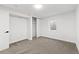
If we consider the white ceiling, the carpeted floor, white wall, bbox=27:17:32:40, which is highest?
the white ceiling

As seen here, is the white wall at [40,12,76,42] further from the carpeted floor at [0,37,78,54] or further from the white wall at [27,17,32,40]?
the white wall at [27,17,32,40]

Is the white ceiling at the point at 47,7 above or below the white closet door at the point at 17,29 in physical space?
above

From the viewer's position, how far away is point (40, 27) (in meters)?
7.14

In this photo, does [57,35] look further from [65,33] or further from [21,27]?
[21,27]

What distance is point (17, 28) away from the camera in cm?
454

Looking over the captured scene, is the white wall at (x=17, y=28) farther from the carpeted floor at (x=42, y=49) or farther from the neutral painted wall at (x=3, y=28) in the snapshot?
the neutral painted wall at (x=3, y=28)

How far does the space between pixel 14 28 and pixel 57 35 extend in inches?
131

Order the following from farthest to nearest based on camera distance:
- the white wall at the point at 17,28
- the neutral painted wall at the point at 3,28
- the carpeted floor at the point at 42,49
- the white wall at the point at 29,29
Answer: the white wall at the point at 29,29 → the white wall at the point at 17,28 → the neutral painted wall at the point at 3,28 → the carpeted floor at the point at 42,49

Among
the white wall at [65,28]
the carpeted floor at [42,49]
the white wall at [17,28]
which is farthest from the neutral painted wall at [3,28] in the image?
the white wall at [65,28]

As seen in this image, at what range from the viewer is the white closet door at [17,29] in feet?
13.3

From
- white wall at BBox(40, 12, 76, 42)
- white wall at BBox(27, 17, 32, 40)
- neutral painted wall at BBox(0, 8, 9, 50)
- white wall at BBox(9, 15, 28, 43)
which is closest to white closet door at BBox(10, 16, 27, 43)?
white wall at BBox(9, 15, 28, 43)

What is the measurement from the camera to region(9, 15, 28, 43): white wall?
407 centimetres
